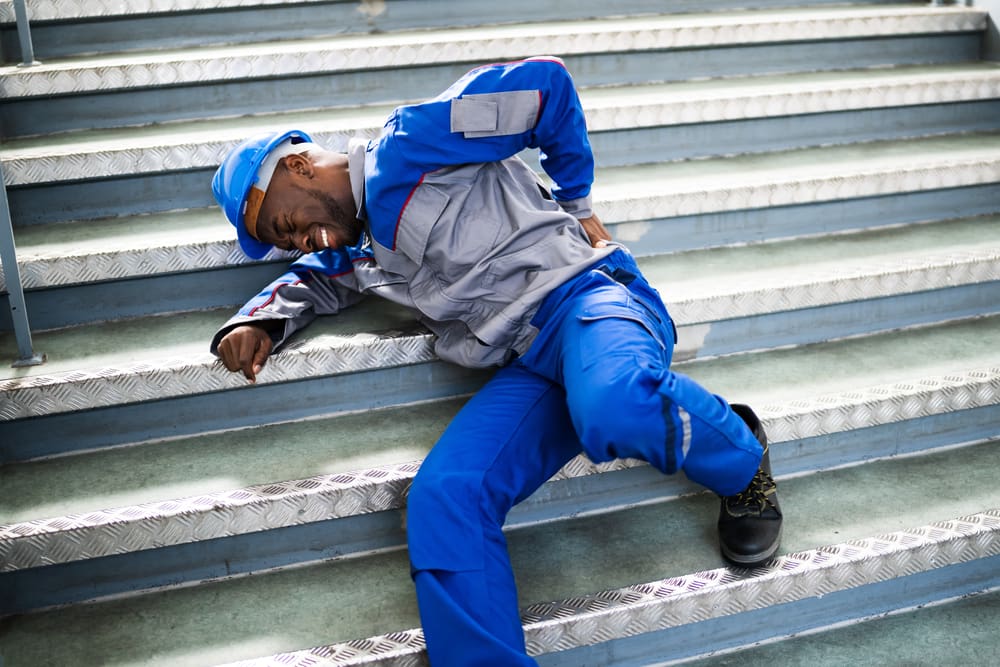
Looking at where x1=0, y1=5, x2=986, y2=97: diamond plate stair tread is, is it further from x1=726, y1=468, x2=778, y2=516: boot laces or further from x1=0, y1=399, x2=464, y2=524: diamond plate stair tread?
x1=726, y1=468, x2=778, y2=516: boot laces

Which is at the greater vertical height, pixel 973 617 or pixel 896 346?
pixel 896 346

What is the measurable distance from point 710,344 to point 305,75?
1633mm

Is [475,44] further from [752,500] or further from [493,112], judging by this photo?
[752,500]

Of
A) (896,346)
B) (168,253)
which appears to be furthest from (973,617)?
(168,253)

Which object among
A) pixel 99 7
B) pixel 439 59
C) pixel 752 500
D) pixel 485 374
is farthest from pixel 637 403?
pixel 99 7

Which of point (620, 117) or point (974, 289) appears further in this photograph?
point (620, 117)

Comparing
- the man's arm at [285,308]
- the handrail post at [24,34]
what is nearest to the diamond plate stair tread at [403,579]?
the man's arm at [285,308]

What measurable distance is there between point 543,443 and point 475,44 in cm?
170

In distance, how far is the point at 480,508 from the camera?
1801 mm

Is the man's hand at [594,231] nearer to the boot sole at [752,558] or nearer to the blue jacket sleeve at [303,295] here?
the blue jacket sleeve at [303,295]

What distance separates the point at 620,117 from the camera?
117 inches

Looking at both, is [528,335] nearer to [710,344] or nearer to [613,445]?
[613,445]

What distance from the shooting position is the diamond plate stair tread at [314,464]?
196cm

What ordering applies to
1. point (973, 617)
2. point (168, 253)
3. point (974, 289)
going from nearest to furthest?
1. point (973, 617)
2. point (168, 253)
3. point (974, 289)
